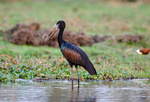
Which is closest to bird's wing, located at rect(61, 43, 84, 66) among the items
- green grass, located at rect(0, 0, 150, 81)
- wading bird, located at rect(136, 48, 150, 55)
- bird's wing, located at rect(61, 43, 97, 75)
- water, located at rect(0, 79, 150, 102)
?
bird's wing, located at rect(61, 43, 97, 75)

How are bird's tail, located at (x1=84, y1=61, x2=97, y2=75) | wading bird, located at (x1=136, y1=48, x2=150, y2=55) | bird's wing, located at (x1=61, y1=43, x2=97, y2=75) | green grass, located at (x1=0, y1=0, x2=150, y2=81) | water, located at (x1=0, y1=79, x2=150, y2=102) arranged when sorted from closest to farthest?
water, located at (x1=0, y1=79, x2=150, y2=102)
bird's tail, located at (x1=84, y1=61, x2=97, y2=75)
bird's wing, located at (x1=61, y1=43, x2=97, y2=75)
green grass, located at (x1=0, y1=0, x2=150, y2=81)
wading bird, located at (x1=136, y1=48, x2=150, y2=55)

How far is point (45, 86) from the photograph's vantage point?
971 cm

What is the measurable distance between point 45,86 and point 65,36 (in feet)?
23.8

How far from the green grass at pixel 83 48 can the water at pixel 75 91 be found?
0.77 metres

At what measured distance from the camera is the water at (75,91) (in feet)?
26.2

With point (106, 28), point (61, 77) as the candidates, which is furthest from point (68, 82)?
point (106, 28)

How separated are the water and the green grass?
765 mm

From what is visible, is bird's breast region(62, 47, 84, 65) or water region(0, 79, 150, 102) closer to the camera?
water region(0, 79, 150, 102)

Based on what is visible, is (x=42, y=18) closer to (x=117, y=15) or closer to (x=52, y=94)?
(x=117, y=15)

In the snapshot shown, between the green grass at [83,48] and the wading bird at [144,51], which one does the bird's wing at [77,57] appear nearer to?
the green grass at [83,48]

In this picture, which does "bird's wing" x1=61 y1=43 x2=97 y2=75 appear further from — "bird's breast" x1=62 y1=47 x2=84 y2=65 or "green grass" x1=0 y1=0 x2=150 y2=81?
"green grass" x1=0 y1=0 x2=150 y2=81

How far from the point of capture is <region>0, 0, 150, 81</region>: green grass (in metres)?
11.4

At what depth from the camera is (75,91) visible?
29.7 ft

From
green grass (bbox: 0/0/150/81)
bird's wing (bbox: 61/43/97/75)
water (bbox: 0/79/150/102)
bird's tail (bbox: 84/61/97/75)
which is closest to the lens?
water (bbox: 0/79/150/102)
